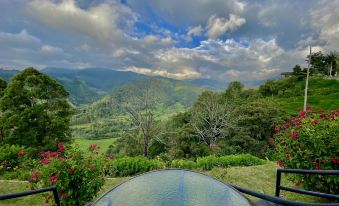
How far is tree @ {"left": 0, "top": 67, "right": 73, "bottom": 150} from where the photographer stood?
65.9 ft

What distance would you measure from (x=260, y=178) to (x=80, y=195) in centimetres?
591

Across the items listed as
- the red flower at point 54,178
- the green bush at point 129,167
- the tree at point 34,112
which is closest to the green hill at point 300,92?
the tree at point 34,112

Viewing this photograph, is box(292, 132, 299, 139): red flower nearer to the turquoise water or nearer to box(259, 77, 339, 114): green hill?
the turquoise water

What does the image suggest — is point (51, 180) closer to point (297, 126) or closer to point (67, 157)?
point (67, 157)

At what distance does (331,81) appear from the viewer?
62719 mm

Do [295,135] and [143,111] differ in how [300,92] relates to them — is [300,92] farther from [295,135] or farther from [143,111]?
[295,135]

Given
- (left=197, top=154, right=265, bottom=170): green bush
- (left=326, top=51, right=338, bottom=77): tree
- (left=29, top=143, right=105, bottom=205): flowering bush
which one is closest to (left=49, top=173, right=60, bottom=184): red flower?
(left=29, top=143, right=105, bottom=205): flowering bush

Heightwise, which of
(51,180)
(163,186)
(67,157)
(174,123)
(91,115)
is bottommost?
(91,115)

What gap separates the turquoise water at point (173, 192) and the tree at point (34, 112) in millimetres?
20760

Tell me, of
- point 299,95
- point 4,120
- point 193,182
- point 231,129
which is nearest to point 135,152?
point 231,129

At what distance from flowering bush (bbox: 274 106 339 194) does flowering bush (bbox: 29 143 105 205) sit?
455 centimetres

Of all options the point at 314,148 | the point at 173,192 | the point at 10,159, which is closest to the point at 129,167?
the point at 10,159

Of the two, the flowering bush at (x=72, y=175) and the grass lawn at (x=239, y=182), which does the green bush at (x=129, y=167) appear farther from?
the flowering bush at (x=72, y=175)

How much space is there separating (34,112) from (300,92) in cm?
5801
